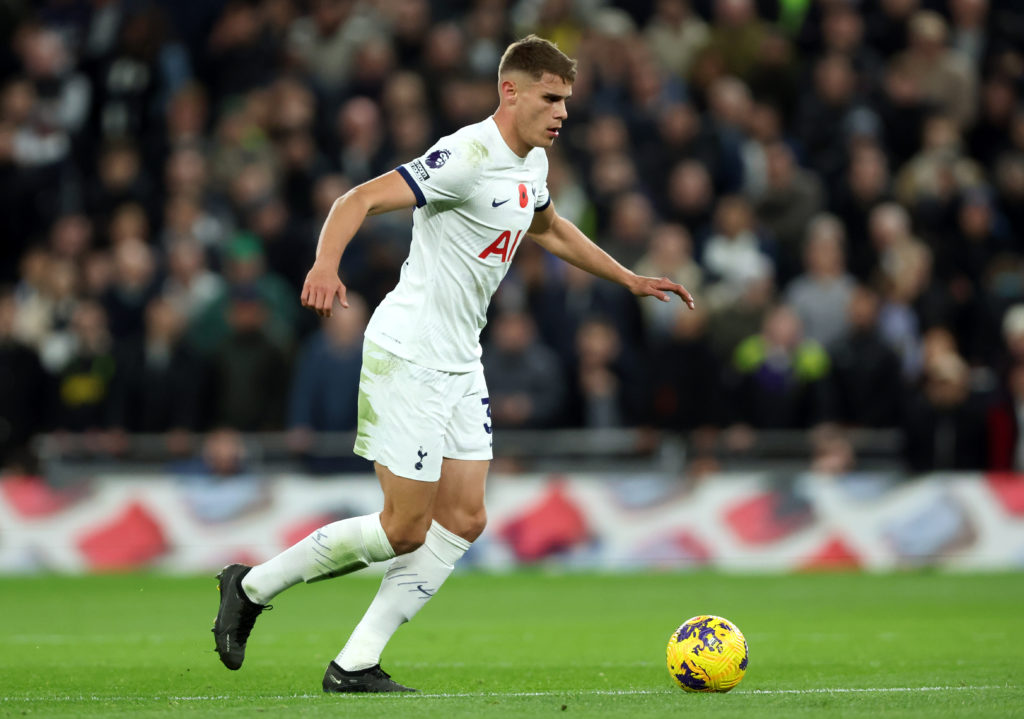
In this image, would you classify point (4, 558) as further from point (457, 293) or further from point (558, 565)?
point (457, 293)

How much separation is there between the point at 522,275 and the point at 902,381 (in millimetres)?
3739

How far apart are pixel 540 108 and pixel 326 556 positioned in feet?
7.05

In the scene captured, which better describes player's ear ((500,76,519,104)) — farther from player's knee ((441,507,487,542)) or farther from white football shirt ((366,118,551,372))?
player's knee ((441,507,487,542))

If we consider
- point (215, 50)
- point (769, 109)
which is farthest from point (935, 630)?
point (215, 50)

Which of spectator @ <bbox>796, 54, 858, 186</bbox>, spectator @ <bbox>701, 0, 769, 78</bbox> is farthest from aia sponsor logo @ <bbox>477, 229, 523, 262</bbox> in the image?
spectator @ <bbox>701, 0, 769, 78</bbox>

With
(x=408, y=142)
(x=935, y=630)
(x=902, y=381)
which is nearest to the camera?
(x=935, y=630)

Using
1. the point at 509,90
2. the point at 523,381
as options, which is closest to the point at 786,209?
the point at 523,381

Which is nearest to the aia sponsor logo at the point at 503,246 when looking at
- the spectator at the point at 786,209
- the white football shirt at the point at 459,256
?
the white football shirt at the point at 459,256

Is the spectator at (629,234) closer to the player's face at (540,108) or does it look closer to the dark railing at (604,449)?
the dark railing at (604,449)

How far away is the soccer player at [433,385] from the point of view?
7.42 m

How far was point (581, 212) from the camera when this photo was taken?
17484 millimetres

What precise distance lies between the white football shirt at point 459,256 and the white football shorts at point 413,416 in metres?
0.06

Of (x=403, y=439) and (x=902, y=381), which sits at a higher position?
(x=403, y=439)

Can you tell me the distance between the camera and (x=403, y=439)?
738cm
